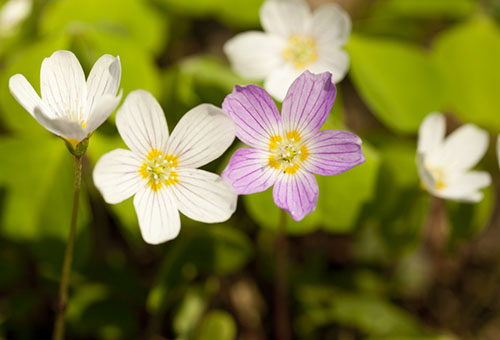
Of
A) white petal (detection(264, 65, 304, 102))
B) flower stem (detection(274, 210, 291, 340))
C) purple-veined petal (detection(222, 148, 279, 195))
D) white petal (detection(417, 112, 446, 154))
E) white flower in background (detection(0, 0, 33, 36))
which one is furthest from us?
white flower in background (detection(0, 0, 33, 36))

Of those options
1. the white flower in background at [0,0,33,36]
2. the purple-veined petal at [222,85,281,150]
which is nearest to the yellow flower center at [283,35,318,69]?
the purple-veined petal at [222,85,281,150]

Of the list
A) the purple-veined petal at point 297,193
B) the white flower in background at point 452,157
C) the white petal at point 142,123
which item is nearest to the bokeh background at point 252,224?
the white flower in background at point 452,157

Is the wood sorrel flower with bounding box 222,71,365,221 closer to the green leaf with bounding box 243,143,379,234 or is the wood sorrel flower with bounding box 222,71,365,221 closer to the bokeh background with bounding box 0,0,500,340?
the bokeh background with bounding box 0,0,500,340

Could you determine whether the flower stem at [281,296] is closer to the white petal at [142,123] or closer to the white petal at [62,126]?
the white petal at [142,123]

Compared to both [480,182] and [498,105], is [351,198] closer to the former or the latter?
[480,182]

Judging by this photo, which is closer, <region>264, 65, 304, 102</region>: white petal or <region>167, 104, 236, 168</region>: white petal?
<region>167, 104, 236, 168</region>: white petal

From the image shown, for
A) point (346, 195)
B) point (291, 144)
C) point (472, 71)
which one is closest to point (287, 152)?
point (291, 144)
